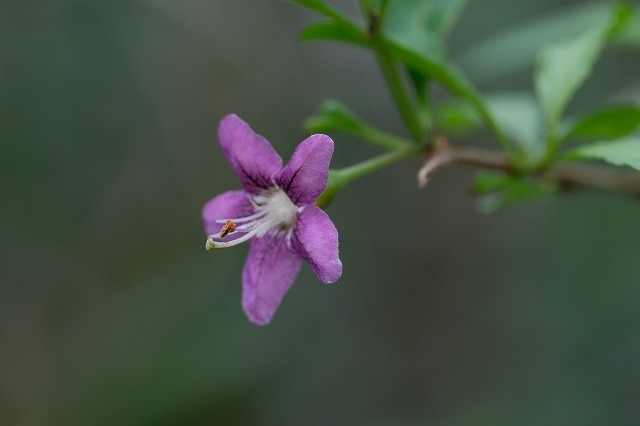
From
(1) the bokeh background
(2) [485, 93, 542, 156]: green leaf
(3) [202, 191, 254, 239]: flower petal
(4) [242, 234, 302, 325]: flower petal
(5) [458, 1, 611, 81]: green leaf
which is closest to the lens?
→ (4) [242, 234, 302, 325]: flower petal

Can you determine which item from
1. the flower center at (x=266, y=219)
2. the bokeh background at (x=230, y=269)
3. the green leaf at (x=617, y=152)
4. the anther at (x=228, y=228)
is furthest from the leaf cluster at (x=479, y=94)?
the bokeh background at (x=230, y=269)

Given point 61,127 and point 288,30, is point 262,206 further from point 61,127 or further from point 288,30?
point 288,30

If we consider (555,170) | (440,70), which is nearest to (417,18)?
(440,70)

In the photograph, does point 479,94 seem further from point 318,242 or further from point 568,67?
point 318,242

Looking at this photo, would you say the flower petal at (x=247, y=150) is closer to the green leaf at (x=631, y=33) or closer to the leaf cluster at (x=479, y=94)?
the leaf cluster at (x=479, y=94)

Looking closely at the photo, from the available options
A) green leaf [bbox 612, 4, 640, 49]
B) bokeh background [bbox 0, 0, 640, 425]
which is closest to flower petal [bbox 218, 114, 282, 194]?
green leaf [bbox 612, 4, 640, 49]

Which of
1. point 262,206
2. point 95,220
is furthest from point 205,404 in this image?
point 262,206

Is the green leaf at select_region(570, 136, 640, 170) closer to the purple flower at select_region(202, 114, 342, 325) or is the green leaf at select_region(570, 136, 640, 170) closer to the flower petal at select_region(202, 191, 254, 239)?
the purple flower at select_region(202, 114, 342, 325)
